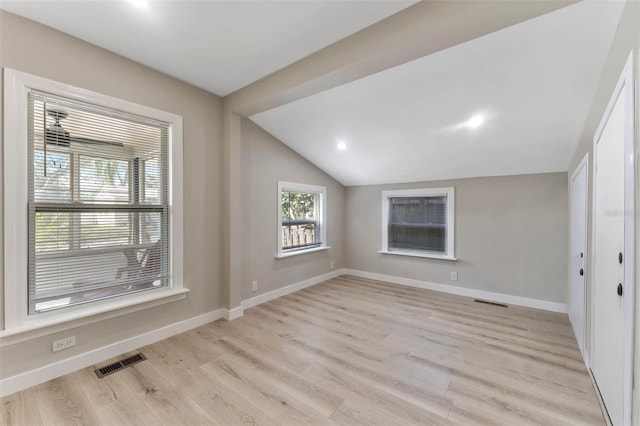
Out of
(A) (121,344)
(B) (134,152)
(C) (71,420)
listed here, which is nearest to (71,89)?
(B) (134,152)

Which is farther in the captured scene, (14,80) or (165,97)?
(165,97)

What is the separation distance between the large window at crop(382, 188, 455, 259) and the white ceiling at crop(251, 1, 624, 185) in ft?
1.41

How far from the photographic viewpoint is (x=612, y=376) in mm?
1597

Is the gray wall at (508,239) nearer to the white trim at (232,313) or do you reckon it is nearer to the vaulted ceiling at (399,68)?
the vaulted ceiling at (399,68)

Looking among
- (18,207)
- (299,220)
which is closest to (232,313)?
(299,220)

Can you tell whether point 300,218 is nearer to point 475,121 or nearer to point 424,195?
point 424,195

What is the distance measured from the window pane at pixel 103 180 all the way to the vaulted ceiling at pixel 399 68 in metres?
1.04

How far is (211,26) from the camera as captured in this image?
2.06 m

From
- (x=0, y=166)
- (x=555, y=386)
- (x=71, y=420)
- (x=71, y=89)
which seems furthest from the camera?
(x=71, y=89)

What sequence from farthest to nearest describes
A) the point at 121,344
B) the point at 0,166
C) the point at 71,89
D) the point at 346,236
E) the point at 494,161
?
the point at 346,236, the point at 494,161, the point at 121,344, the point at 71,89, the point at 0,166

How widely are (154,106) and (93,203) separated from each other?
113 cm

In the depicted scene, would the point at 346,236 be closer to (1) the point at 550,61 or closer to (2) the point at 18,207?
(1) the point at 550,61

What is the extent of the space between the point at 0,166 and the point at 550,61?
4.25 metres

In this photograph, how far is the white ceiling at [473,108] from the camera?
1938mm
